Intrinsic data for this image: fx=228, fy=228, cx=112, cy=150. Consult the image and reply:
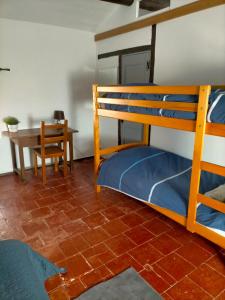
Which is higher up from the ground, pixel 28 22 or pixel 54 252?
pixel 28 22

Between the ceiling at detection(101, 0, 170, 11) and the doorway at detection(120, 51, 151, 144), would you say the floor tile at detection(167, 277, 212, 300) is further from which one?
the ceiling at detection(101, 0, 170, 11)

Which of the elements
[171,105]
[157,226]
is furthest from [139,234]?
[171,105]

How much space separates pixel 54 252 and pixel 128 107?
1.57 m

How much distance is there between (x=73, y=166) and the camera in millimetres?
3979

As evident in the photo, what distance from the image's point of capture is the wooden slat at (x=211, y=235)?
1.68m

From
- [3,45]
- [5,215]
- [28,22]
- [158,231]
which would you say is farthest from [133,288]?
[28,22]

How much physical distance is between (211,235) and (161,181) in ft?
2.15

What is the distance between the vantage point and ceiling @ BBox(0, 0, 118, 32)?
3.11m

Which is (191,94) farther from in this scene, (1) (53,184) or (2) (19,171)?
(2) (19,171)

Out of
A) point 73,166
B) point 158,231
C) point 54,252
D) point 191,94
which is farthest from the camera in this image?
point 73,166

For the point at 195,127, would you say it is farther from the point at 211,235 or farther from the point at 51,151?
the point at 51,151

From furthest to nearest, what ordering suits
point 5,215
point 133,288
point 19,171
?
point 19,171
point 5,215
point 133,288

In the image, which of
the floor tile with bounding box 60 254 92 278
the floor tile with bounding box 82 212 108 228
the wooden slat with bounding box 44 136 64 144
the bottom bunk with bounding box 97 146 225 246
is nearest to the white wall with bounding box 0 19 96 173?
the wooden slat with bounding box 44 136 64 144

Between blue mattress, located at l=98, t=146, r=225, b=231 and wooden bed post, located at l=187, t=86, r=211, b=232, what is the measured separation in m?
0.06
